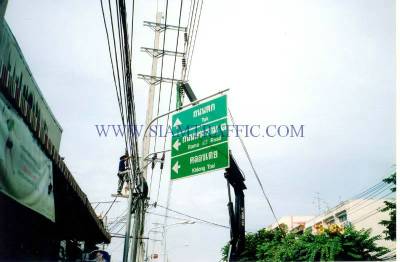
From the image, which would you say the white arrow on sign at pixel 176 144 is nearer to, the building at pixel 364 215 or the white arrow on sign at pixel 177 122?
the white arrow on sign at pixel 177 122

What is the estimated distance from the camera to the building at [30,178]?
13.2ft

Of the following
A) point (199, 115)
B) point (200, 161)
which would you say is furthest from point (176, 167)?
point (199, 115)

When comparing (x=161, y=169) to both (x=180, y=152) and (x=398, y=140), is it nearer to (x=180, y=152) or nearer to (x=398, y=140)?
(x=180, y=152)

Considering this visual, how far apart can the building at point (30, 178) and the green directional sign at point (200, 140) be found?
7.09 feet

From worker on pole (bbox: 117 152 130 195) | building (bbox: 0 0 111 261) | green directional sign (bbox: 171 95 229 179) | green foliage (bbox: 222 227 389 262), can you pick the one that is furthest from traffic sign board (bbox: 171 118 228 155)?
green foliage (bbox: 222 227 389 262)

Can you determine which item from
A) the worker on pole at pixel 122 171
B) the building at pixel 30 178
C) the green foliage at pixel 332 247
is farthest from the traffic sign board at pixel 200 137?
the green foliage at pixel 332 247

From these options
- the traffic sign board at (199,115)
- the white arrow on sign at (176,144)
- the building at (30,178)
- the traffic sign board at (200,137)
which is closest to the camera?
the building at (30,178)

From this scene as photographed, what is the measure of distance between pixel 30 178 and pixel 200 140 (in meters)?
3.35

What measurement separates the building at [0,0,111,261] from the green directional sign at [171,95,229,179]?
2.16 metres

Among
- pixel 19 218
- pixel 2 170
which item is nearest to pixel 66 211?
pixel 19 218

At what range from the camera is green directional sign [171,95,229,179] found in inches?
266

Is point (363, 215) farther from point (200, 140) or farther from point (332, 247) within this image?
point (200, 140)

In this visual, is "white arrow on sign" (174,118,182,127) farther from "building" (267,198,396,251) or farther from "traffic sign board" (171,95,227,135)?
"building" (267,198,396,251)

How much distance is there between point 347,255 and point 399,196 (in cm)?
1145
